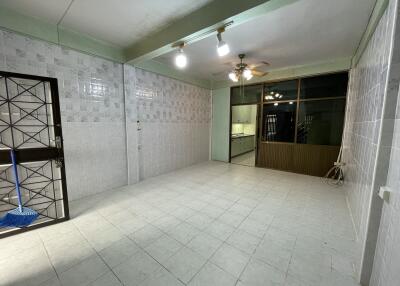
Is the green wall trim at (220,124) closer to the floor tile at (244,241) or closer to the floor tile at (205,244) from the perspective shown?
the floor tile at (244,241)

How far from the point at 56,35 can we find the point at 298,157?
584 centimetres

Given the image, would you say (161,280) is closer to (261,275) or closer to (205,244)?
(205,244)

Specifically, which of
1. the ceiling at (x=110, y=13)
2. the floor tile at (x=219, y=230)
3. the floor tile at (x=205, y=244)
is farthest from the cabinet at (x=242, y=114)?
the floor tile at (x=205, y=244)

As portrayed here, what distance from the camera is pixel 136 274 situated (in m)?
1.58

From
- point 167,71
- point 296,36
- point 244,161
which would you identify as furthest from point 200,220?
point 244,161

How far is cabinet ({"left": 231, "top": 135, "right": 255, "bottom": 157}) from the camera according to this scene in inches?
268

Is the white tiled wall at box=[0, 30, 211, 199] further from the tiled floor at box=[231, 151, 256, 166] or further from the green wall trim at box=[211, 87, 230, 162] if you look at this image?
the tiled floor at box=[231, 151, 256, 166]

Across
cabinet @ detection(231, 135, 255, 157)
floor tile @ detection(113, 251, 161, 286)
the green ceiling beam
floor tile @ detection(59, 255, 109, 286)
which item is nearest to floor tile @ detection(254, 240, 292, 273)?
floor tile @ detection(113, 251, 161, 286)

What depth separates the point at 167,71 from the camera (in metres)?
4.45

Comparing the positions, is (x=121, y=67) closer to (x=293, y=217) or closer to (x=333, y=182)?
(x=293, y=217)

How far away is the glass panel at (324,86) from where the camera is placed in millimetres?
4047

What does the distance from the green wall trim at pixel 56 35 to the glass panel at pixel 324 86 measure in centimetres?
457

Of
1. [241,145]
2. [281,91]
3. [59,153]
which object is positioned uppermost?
[281,91]

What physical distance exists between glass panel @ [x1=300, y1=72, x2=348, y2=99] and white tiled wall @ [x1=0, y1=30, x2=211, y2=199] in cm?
334
